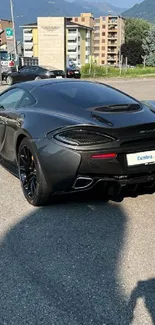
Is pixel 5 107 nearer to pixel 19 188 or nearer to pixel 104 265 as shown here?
pixel 19 188

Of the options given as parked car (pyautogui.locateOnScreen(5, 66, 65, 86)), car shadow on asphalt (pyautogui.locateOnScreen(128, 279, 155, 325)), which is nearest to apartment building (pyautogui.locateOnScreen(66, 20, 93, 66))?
parked car (pyautogui.locateOnScreen(5, 66, 65, 86))

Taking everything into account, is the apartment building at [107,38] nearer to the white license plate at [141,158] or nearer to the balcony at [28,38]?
the balcony at [28,38]

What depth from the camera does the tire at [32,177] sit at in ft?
12.7

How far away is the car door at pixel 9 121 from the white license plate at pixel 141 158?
1.39 m

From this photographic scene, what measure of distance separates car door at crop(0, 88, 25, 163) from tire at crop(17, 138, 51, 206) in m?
0.29

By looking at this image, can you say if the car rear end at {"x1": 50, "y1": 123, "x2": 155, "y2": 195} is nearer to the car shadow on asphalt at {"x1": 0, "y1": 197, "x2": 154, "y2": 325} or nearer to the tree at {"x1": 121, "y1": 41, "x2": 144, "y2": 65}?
the car shadow on asphalt at {"x1": 0, "y1": 197, "x2": 154, "y2": 325}

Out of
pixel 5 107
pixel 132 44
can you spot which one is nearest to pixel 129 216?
pixel 5 107

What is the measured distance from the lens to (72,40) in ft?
358

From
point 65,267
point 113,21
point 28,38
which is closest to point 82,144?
point 65,267

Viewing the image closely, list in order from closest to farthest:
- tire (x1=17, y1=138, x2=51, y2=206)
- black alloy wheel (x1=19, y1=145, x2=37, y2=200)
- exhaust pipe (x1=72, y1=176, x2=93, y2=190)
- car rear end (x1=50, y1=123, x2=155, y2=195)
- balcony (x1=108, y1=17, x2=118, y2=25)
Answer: car rear end (x1=50, y1=123, x2=155, y2=195) < exhaust pipe (x1=72, y1=176, x2=93, y2=190) < tire (x1=17, y1=138, x2=51, y2=206) < black alloy wheel (x1=19, y1=145, x2=37, y2=200) < balcony (x1=108, y1=17, x2=118, y2=25)

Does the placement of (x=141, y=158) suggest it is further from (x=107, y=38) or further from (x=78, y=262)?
(x=107, y=38)

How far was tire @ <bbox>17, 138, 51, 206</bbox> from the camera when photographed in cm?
388

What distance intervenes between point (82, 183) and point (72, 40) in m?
111

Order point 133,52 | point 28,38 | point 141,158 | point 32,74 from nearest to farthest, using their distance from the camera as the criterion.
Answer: point 141,158 < point 32,74 < point 133,52 < point 28,38
